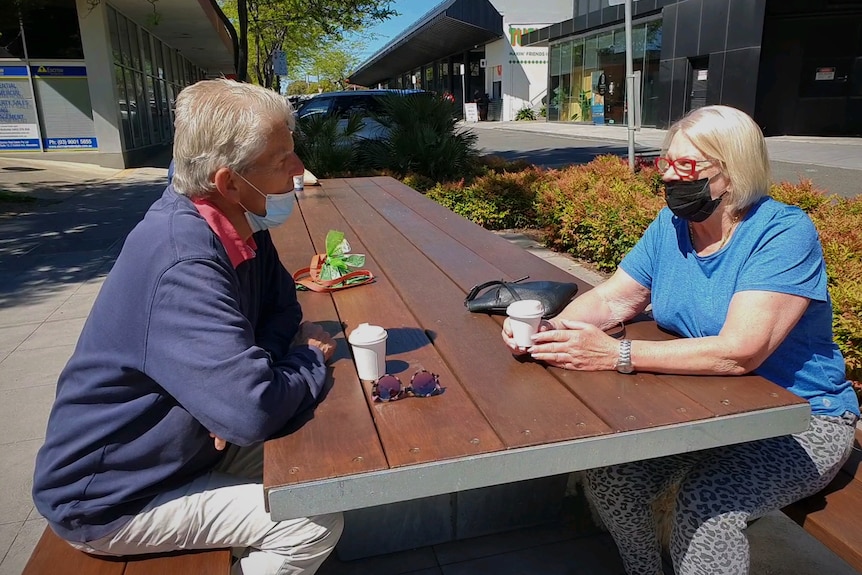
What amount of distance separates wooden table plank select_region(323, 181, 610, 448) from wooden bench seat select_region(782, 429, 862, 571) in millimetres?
729

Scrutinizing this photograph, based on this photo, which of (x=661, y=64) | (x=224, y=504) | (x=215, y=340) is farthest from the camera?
(x=661, y=64)

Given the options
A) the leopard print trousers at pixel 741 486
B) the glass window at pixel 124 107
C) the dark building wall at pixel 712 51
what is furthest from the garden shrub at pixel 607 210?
the dark building wall at pixel 712 51

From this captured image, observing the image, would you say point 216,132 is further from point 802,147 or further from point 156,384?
point 802,147

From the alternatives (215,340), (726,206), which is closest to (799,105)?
(726,206)

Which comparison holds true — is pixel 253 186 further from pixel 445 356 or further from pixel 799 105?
pixel 799 105

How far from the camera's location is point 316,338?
196 cm

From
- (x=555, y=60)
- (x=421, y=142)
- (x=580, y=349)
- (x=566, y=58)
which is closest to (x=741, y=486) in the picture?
(x=580, y=349)

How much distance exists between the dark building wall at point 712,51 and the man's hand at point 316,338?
51.0ft

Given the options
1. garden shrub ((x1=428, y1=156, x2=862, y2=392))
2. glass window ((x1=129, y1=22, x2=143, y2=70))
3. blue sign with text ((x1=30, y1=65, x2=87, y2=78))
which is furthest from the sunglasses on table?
glass window ((x1=129, y1=22, x2=143, y2=70))

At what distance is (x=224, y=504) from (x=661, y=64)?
2251 centimetres

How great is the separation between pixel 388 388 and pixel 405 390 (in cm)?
6

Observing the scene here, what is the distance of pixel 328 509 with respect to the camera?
52.6 inches

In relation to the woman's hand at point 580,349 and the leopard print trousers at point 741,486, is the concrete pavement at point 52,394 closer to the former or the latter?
the leopard print trousers at point 741,486

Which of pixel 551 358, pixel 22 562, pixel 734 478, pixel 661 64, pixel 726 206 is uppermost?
pixel 661 64
